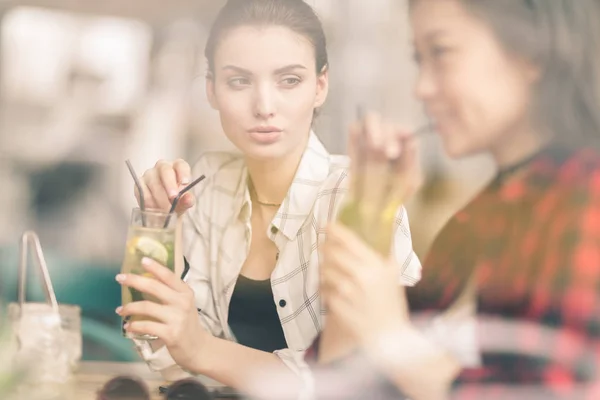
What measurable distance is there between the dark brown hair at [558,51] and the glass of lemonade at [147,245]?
64 centimetres

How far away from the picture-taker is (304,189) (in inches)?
53.7

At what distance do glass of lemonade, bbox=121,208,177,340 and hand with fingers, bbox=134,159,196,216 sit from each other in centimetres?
3

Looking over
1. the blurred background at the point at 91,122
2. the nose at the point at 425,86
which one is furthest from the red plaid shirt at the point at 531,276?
the blurred background at the point at 91,122

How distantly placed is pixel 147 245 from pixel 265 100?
0.35m

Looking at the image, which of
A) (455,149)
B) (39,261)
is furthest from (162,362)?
(455,149)

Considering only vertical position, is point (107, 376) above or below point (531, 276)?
below

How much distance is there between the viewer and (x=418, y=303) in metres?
1.33

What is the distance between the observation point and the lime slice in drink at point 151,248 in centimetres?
132

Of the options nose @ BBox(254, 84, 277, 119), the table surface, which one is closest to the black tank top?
the table surface

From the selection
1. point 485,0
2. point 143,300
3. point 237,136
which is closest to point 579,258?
point 485,0

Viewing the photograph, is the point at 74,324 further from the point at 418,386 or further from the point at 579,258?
the point at 579,258

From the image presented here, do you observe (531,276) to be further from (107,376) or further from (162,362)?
(107,376)

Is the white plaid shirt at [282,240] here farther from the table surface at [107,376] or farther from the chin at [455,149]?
the chin at [455,149]

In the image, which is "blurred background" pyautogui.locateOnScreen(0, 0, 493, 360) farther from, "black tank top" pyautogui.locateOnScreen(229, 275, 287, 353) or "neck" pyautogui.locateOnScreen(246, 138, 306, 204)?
"black tank top" pyautogui.locateOnScreen(229, 275, 287, 353)
